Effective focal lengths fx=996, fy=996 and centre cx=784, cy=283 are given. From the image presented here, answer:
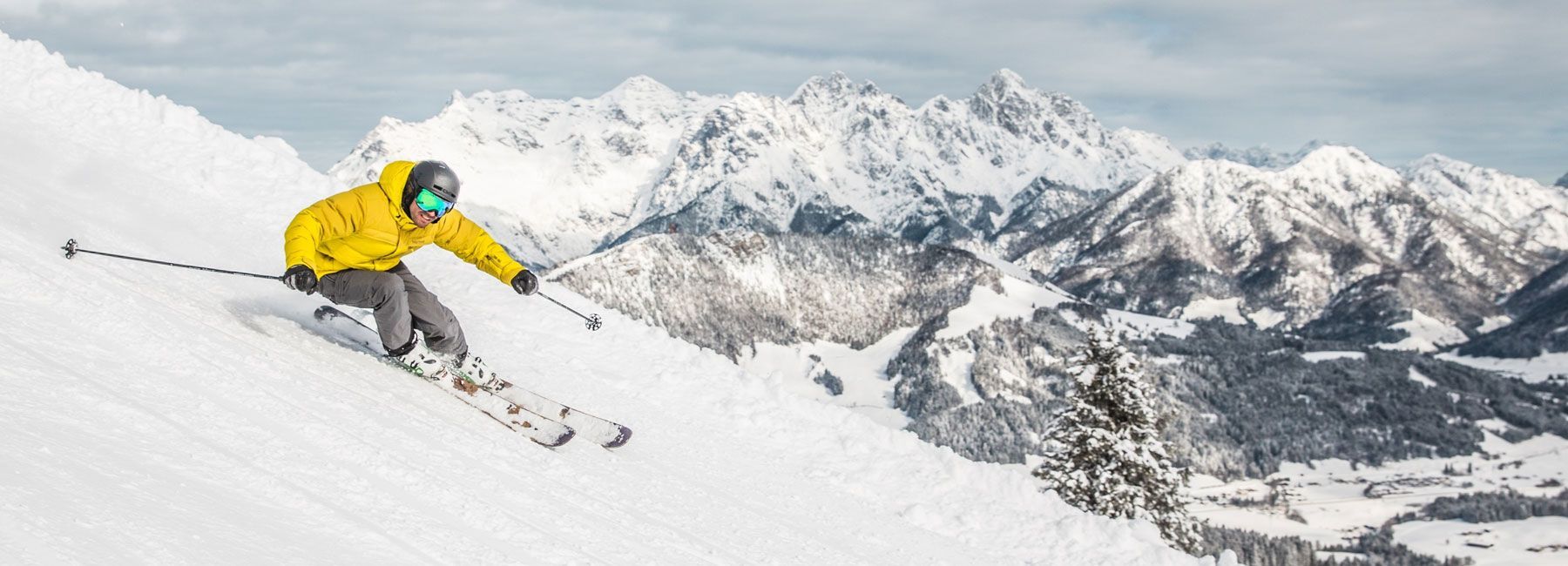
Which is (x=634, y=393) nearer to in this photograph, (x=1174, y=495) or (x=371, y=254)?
(x=371, y=254)

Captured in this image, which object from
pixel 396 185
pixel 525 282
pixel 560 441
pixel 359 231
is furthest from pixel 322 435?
pixel 525 282

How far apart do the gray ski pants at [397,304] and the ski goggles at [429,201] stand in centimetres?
92

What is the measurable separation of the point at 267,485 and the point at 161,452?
68 centimetres

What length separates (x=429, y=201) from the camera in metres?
11.1

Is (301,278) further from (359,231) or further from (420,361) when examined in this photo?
(420,361)

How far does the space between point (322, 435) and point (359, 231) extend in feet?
12.3

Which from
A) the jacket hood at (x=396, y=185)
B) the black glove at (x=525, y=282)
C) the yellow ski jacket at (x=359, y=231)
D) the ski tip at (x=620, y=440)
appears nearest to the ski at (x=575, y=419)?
the ski tip at (x=620, y=440)

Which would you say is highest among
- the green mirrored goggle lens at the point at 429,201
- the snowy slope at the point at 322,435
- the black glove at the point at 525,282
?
the green mirrored goggle lens at the point at 429,201

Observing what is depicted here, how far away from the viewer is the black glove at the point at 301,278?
32.8 feet

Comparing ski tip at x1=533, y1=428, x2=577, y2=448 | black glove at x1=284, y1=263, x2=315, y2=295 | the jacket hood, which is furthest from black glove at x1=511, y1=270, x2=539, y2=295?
black glove at x1=284, y1=263, x2=315, y2=295

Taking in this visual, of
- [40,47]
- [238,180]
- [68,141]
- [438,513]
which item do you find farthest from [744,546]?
[40,47]

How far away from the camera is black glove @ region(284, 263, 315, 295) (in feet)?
32.8

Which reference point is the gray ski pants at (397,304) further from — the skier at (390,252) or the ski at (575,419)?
the ski at (575,419)

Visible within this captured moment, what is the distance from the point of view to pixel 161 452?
646 centimetres
